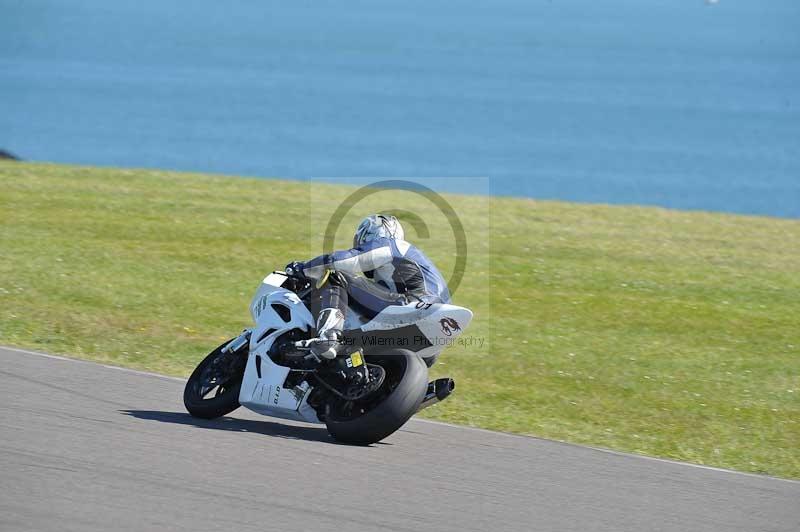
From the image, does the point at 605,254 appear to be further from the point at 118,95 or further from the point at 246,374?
the point at 118,95

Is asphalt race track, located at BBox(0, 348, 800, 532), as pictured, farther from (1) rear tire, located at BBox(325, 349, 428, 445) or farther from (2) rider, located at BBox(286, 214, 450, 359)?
(2) rider, located at BBox(286, 214, 450, 359)

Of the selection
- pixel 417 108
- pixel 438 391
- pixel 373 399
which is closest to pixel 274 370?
pixel 373 399

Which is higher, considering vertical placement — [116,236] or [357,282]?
[357,282]

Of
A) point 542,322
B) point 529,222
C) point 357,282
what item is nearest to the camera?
point 357,282

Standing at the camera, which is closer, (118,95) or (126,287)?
(126,287)

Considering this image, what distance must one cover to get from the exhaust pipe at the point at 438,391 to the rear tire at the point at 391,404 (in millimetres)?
191

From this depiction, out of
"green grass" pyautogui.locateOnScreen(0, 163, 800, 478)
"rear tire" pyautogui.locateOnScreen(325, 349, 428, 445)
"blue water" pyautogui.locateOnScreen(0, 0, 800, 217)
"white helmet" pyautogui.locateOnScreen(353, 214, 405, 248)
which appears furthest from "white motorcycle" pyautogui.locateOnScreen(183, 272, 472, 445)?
"blue water" pyautogui.locateOnScreen(0, 0, 800, 217)

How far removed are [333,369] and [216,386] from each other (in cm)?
112

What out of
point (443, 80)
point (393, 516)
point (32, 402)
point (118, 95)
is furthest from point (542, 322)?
point (443, 80)

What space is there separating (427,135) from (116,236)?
46447 mm

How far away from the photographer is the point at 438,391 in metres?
7.75

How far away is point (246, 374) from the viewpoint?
8.23 metres

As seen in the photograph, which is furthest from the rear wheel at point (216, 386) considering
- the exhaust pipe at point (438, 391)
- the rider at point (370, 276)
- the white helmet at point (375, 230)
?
the exhaust pipe at point (438, 391)

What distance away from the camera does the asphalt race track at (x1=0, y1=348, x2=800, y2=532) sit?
19.8 ft
